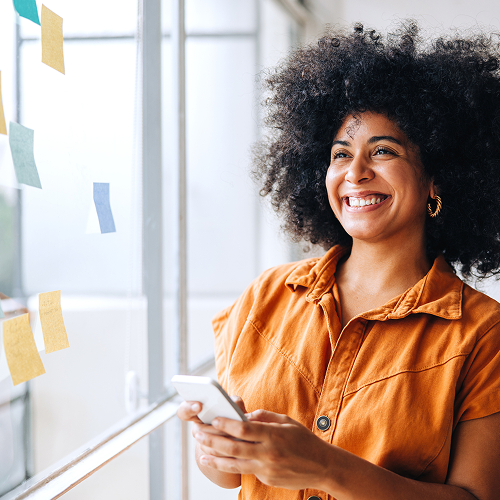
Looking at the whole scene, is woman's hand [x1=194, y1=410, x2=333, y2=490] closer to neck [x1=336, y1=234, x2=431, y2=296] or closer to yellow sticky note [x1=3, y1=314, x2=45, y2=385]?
yellow sticky note [x1=3, y1=314, x2=45, y2=385]

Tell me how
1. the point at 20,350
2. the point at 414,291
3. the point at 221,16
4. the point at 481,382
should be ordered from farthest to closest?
the point at 221,16
the point at 414,291
the point at 481,382
the point at 20,350

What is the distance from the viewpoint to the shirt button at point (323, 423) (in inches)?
42.8

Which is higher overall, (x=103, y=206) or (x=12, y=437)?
(x=103, y=206)

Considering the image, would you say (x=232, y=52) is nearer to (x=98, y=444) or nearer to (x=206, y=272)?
(x=206, y=272)

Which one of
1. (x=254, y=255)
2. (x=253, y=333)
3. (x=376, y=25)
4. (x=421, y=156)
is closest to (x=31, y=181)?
(x=253, y=333)

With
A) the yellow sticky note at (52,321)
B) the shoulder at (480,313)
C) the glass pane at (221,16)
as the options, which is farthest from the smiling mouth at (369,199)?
the glass pane at (221,16)

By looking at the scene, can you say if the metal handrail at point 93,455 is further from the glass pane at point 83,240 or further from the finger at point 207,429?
the finger at point 207,429

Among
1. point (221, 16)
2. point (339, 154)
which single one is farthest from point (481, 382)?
point (221, 16)

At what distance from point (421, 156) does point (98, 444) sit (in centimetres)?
106

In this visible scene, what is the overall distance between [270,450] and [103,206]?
71 centimetres

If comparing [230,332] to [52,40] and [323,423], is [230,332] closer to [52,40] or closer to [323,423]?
[323,423]

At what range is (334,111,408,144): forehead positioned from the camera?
1264 mm

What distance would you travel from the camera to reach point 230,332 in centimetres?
133

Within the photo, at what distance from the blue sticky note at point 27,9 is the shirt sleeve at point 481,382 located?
1.06 meters
